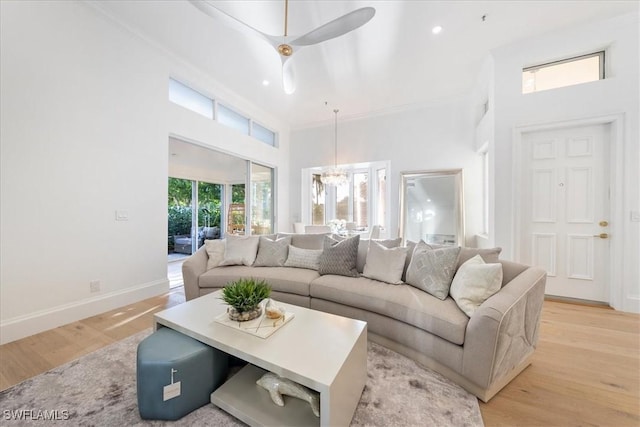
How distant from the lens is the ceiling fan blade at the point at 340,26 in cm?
170

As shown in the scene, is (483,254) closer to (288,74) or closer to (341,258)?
(341,258)

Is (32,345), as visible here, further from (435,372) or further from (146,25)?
(146,25)

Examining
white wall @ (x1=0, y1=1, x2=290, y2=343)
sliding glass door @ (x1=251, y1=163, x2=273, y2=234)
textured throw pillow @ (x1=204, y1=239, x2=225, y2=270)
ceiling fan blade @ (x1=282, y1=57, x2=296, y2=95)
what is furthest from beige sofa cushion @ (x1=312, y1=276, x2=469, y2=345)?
sliding glass door @ (x1=251, y1=163, x2=273, y2=234)

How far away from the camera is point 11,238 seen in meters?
2.13

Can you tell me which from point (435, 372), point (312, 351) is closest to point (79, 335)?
point (312, 351)

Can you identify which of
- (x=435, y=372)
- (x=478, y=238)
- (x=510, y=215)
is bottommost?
(x=435, y=372)

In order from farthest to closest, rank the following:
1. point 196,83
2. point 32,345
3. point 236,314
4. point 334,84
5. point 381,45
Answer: point 334,84, point 196,83, point 381,45, point 32,345, point 236,314

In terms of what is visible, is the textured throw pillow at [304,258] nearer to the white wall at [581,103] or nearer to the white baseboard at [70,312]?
the white baseboard at [70,312]

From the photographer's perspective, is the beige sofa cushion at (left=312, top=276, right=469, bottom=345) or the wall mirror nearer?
the beige sofa cushion at (left=312, top=276, right=469, bottom=345)

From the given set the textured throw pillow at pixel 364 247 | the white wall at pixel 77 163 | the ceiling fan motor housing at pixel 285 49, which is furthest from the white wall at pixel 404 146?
the ceiling fan motor housing at pixel 285 49

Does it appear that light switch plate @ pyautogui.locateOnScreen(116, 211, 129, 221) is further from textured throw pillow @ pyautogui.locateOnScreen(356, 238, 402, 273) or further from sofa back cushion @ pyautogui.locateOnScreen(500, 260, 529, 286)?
sofa back cushion @ pyautogui.locateOnScreen(500, 260, 529, 286)

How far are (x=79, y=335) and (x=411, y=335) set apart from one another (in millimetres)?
2982

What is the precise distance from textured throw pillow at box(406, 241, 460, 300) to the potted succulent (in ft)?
4.53

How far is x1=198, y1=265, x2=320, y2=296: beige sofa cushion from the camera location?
250 cm
